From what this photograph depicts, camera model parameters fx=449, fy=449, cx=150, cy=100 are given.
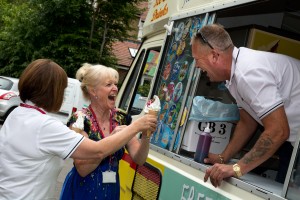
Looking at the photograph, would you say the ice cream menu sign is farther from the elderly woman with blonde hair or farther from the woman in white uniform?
the woman in white uniform

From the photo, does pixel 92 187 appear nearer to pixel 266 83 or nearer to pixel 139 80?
pixel 266 83

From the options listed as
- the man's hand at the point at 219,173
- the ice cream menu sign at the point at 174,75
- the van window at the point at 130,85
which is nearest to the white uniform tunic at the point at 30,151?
the man's hand at the point at 219,173

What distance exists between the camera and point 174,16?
12.6 ft

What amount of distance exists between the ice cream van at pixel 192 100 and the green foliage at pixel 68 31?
16742mm

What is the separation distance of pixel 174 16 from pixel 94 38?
59.4ft

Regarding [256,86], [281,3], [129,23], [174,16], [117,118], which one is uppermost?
[129,23]

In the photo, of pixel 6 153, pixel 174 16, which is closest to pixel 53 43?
pixel 174 16

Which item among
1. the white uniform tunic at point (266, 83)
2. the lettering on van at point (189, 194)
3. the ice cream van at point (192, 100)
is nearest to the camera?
the white uniform tunic at point (266, 83)

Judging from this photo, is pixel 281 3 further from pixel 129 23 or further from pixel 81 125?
pixel 129 23

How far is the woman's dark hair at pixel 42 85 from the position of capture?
2.47 metres

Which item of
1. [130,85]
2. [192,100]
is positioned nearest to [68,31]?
[130,85]

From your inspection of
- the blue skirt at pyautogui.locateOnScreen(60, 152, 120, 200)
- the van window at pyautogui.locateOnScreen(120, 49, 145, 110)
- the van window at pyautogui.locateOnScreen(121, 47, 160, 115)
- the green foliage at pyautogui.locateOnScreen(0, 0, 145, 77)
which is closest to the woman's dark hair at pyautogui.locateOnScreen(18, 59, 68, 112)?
the blue skirt at pyautogui.locateOnScreen(60, 152, 120, 200)

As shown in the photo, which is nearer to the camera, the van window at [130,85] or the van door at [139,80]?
the van door at [139,80]

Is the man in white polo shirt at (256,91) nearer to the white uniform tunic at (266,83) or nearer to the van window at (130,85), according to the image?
the white uniform tunic at (266,83)
